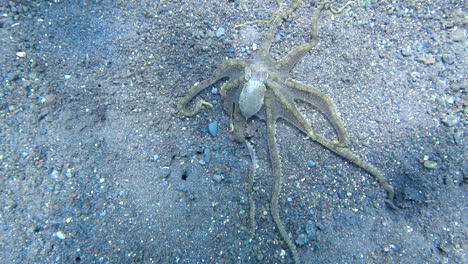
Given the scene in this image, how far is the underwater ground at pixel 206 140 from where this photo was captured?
2547 millimetres

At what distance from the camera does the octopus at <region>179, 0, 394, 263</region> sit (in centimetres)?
269

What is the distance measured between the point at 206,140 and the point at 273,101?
34.1 inches

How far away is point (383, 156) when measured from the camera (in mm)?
2736

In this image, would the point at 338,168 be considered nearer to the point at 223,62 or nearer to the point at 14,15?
the point at 223,62

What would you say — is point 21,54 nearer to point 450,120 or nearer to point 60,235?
point 60,235

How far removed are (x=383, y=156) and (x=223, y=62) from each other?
200cm

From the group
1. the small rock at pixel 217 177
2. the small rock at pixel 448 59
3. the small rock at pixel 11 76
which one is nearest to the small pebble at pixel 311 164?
the small rock at pixel 217 177

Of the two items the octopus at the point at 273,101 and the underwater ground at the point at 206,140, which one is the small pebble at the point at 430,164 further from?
the octopus at the point at 273,101

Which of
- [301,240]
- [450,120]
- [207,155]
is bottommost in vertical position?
[301,240]

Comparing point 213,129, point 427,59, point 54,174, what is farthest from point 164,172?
point 427,59

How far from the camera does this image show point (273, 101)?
9.24ft

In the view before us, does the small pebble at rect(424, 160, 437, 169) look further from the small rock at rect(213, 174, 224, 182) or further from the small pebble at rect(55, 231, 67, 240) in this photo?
the small pebble at rect(55, 231, 67, 240)

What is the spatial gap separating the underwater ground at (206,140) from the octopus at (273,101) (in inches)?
4.3

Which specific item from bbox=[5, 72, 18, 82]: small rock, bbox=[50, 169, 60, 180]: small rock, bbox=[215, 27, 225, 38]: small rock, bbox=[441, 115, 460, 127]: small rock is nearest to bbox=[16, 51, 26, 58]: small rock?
bbox=[5, 72, 18, 82]: small rock
